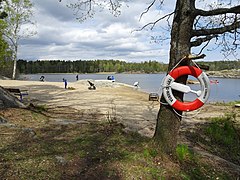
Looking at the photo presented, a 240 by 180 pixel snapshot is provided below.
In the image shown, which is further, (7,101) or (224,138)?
(7,101)

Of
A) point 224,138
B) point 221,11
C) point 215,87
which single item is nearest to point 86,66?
point 215,87

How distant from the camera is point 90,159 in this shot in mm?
3361

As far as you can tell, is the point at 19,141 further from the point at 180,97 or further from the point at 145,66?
the point at 145,66

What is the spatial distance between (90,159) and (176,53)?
2.01 metres

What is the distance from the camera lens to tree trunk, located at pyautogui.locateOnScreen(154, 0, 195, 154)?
11.0 ft

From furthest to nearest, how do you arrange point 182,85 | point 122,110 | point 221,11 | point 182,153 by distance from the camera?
point 122,110 → point 182,153 → point 182,85 → point 221,11

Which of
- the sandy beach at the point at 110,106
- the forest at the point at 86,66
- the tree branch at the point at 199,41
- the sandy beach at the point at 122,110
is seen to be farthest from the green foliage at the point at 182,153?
the forest at the point at 86,66

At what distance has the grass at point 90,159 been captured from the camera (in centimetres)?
295

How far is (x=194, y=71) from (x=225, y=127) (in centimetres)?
440

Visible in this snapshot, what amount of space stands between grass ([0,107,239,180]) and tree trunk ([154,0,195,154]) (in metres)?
0.21

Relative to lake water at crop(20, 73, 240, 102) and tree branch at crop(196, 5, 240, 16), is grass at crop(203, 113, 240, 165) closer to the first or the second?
lake water at crop(20, 73, 240, 102)

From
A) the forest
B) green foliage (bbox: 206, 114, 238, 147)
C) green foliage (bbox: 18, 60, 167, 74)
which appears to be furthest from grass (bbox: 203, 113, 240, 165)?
green foliage (bbox: 18, 60, 167, 74)

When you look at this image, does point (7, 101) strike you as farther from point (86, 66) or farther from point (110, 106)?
point (86, 66)

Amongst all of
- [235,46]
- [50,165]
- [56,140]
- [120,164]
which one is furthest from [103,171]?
[235,46]
